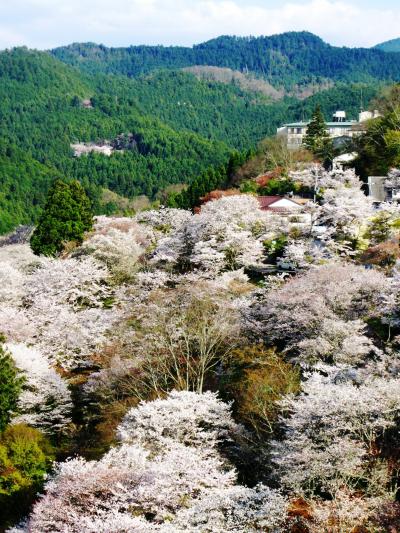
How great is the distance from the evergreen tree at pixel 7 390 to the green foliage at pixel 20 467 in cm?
59

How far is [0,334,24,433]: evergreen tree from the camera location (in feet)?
89.2

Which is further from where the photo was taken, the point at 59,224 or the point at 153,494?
the point at 59,224

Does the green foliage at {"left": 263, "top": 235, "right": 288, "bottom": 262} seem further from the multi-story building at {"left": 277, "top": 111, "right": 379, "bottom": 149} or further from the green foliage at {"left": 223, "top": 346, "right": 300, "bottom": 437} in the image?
the multi-story building at {"left": 277, "top": 111, "right": 379, "bottom": 149}

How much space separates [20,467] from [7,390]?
3.61 m

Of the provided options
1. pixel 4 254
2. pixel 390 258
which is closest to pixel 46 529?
pixel 390 258

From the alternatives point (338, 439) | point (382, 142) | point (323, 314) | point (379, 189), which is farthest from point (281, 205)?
point (338, 439)

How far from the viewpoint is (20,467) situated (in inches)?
987

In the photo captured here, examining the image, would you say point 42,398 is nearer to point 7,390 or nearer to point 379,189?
point 7,390

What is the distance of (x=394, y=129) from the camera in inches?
2270

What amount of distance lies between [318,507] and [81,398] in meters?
16.3

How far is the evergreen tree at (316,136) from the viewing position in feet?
226

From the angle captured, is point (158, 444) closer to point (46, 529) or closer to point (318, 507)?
point (46, 529)

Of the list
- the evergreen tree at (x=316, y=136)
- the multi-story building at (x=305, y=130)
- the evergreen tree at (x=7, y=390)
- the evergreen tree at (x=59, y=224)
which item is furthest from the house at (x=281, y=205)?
the evergreen tree at (x=7, y=390)

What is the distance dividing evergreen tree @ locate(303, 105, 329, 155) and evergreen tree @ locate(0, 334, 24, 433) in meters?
47.3
